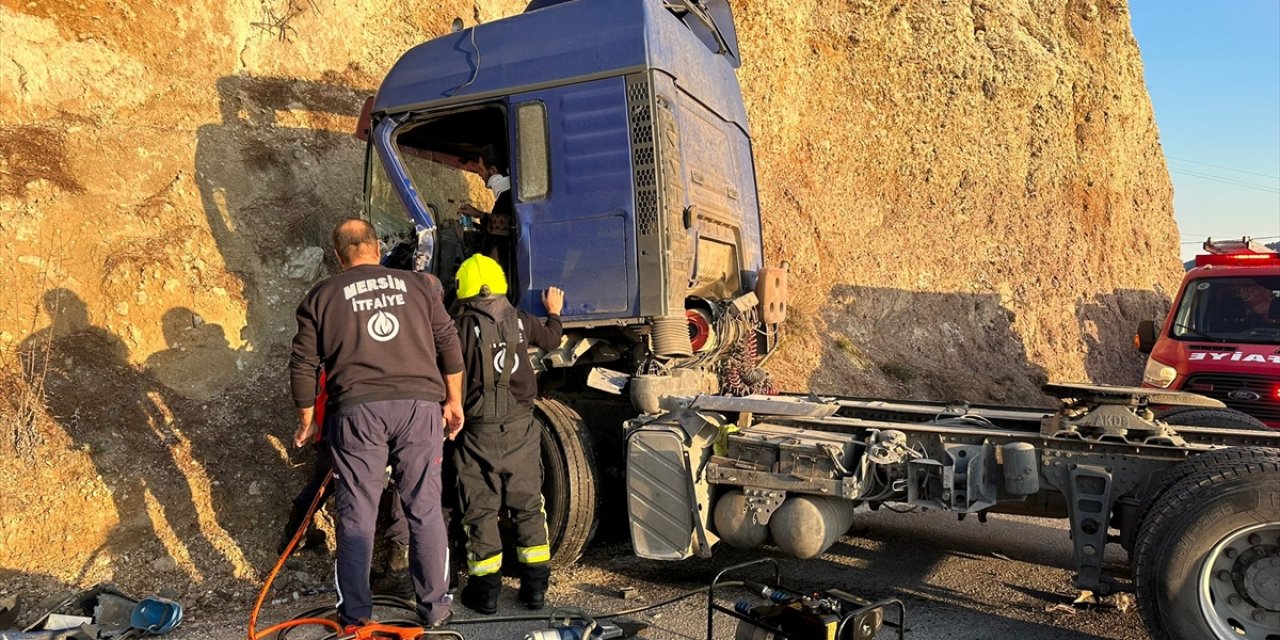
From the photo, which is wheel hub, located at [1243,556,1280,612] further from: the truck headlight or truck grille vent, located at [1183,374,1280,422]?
the truck headlight

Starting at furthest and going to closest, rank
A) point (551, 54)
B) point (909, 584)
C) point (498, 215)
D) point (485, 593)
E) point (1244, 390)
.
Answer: point (1244, 390) < point (498, 215) < point (551, 54) < point (909, 584) < point (485, 593)

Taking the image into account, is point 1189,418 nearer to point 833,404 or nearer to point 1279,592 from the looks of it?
point 1279,592

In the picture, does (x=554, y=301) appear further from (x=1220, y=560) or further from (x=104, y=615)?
(x=1220, y=560)

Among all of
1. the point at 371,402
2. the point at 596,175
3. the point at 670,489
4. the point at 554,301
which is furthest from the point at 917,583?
the point at 371,402

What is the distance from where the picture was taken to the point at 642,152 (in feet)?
14.6

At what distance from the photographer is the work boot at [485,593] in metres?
4.06

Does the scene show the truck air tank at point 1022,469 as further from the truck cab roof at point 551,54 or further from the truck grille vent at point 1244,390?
the truck grille vent at point 1244,390

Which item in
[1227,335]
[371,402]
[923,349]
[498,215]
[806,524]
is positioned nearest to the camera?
[371,402]

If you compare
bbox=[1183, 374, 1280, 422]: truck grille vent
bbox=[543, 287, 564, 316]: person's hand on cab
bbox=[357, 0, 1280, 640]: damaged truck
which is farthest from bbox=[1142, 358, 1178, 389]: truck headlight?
bbox=[543, 287, 564, 316]: person's hand on cab

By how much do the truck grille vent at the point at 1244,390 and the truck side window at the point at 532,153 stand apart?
18.8ft

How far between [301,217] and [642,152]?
4350 mm

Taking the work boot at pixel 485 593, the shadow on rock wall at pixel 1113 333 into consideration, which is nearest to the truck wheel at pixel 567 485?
the work boot at pixel 485 593

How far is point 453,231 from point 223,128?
383cm

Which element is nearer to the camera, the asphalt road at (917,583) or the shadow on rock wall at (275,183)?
the asphalt road at (917,583)
